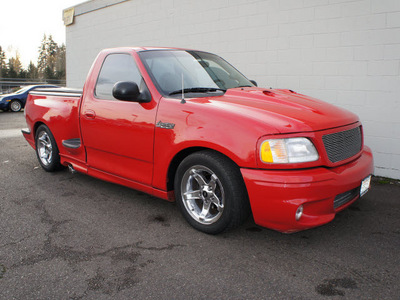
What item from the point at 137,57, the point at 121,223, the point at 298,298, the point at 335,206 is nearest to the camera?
the point at 298,298

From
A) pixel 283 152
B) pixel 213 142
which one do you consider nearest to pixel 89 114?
pixel 213 142

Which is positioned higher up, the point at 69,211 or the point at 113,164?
the point at 113,164

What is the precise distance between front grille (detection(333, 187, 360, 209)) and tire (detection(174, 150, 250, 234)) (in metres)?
0.70

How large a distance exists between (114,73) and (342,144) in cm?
249

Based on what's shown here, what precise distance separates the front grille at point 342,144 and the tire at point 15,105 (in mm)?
16506

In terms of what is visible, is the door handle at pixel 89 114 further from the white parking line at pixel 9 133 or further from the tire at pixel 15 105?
the tire at pixel 15 105

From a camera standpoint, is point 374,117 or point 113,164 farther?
point 374,117

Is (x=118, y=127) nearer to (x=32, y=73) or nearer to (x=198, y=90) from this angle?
(x=198, y=90)

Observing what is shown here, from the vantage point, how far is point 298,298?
7.55ft

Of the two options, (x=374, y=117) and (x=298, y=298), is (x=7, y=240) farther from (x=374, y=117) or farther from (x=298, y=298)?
(x=374, y=117)

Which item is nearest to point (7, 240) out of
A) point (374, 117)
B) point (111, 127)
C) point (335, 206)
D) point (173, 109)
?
point (111, 127)

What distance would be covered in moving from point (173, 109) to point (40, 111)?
9.01ft

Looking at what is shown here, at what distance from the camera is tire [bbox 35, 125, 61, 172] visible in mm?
4980

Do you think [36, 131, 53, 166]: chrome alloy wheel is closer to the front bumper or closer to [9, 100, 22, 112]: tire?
the front bumper
